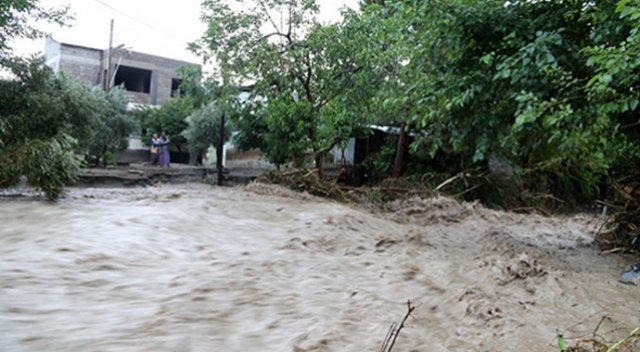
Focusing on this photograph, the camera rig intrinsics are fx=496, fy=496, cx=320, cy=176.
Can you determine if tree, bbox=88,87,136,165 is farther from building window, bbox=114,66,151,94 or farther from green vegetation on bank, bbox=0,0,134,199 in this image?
building window, bbox=114,66,151,94

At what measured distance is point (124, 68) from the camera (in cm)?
2677

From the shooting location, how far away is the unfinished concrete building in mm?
24094

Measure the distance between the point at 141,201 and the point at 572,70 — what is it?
638 cm

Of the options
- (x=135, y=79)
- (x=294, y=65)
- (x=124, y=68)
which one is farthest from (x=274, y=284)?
(x=135, y=79)

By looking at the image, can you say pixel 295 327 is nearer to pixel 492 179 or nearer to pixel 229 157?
pixel 492 179

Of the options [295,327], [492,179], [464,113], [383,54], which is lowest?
[295,327]

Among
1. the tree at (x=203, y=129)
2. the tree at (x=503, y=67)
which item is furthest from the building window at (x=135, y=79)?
the tree at (x=503, y=67)

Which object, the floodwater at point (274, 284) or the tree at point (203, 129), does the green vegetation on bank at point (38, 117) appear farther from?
the tree at point (203, 129)

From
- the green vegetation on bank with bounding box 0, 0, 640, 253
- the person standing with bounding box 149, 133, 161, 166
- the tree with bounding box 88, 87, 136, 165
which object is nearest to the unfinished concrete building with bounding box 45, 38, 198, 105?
the tree with bounding box 88, 87, 136, 165

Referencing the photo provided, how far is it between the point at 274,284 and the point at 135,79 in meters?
26.9

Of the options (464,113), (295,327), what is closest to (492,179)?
(464,113)

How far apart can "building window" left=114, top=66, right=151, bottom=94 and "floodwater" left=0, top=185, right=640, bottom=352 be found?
2176 cm

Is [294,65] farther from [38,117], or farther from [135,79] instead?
[135,79]

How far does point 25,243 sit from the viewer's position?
4.77 metres
